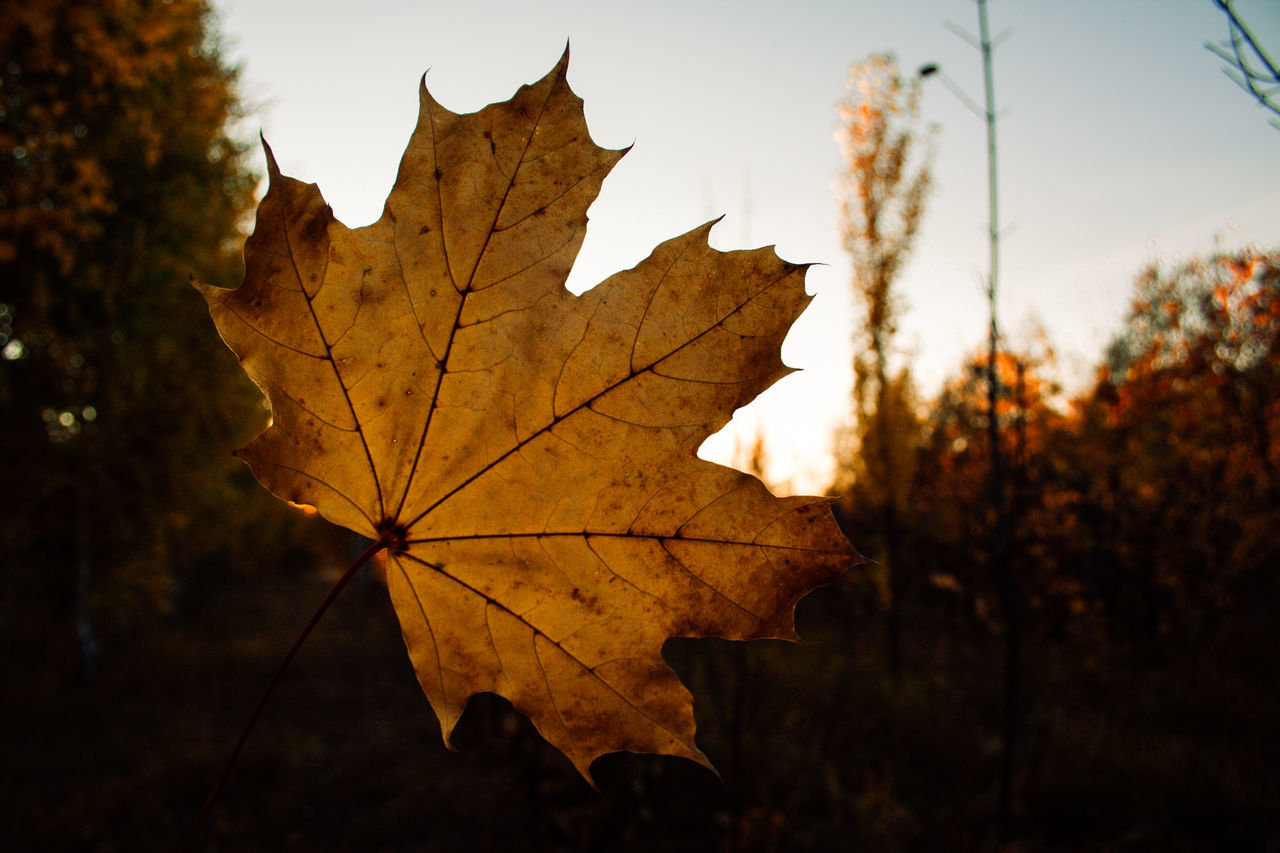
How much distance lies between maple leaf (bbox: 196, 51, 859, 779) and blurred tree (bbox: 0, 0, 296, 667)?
23.7ft

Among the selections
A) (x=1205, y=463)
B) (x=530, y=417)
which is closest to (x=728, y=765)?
(x=530, y=417)

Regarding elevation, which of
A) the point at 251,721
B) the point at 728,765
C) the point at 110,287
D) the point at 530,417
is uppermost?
the point at 110,287

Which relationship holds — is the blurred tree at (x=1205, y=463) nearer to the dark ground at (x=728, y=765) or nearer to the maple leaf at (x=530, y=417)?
the dark ground at (x=728, y=765)

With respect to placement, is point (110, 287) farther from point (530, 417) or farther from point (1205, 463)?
point (1205, 463)

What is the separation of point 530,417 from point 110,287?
8127 mm

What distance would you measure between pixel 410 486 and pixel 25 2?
8000 millimetres

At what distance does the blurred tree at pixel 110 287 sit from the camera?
5.92m

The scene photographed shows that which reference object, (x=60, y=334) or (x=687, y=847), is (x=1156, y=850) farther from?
(x=60, y=334)

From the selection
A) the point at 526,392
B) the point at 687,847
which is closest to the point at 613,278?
the point at 526,392

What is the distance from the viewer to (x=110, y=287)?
6.57m

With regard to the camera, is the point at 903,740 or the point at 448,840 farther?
the point at 903,740

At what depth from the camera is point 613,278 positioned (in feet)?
1.98

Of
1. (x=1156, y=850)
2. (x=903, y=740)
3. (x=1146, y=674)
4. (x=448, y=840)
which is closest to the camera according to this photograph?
(x=1156, y=850)

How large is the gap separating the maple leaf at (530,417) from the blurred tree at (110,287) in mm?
7226
